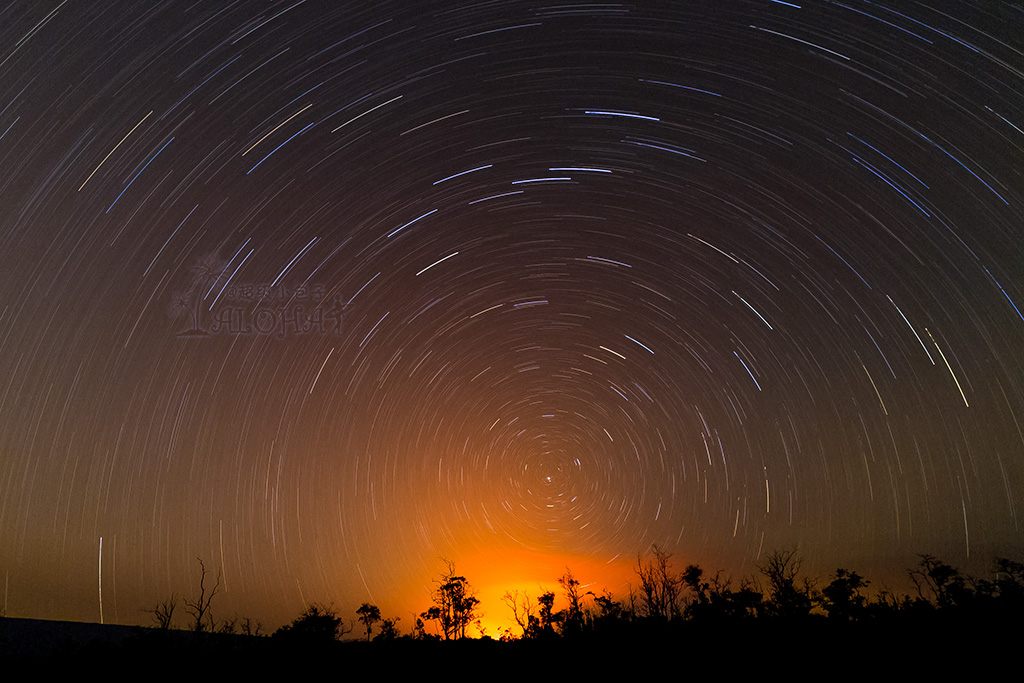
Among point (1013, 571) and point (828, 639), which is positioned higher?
point (1013, 571)

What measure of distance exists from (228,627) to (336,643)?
10841 mm

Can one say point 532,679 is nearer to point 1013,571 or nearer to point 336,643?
point 336,643

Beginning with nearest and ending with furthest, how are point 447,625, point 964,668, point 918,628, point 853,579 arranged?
point 964,668
point 918,628
point 853,579
point 447,625

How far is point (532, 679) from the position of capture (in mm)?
12852

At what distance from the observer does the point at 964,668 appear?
10.8m

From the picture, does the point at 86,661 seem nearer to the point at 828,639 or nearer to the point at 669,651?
the point at 669,651

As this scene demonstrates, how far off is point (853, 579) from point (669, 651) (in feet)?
83.9

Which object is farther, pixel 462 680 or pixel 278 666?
pixel 278 666

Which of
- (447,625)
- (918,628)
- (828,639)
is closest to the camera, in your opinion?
(828,639)

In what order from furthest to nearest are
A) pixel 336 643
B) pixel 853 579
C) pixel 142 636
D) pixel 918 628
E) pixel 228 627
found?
pixel 853 579
pixel 228 627
pixel 336 643
pixel 142 636
pixel 918 628

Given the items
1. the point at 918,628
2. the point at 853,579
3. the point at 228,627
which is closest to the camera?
the point at 918,628

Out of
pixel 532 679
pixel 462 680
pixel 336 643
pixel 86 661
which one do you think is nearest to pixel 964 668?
pixel 532 679

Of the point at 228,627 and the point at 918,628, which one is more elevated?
the point at 228,627

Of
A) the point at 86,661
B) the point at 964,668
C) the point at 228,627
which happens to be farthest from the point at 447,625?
the point at 964,668
